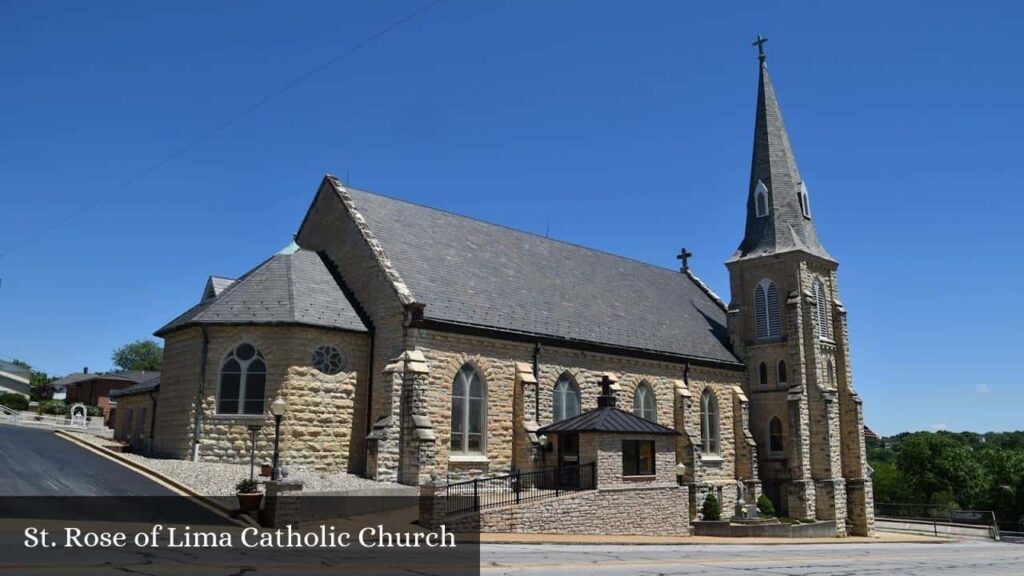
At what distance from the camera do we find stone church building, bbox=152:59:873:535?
2250cm

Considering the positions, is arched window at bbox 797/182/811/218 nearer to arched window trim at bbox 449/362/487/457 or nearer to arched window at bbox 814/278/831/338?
arched window at bbox 814/278/831/338

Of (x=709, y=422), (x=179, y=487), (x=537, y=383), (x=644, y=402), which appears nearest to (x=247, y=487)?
(x=179, y=487)

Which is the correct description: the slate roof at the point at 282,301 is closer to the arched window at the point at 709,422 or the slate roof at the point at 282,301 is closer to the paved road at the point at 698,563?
the paved road at the point at 698,563

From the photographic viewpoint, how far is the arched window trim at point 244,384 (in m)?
22.3

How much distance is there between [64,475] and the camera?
768 inches

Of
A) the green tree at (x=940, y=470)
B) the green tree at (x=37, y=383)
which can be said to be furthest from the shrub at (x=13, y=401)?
the green tree at (x=940, y=470)

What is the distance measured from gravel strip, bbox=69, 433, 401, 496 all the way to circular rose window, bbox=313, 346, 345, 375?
310 cm

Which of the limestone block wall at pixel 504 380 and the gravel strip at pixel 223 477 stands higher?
the limestone block wall at pixel 504 380

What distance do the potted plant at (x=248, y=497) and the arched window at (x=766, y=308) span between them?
26.6 metres

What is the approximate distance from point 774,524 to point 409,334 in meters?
16.6

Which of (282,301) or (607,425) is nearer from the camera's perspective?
(607,425)

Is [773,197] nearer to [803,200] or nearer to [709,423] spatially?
[803,200]
